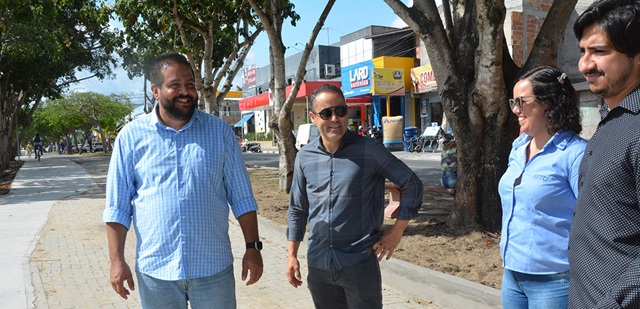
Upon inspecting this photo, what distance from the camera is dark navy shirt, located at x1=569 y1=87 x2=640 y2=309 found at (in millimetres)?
1565

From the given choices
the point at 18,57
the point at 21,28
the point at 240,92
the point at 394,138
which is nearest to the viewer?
the point at 21,28

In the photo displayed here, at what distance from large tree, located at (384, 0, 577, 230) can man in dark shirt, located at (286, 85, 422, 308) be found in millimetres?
3105

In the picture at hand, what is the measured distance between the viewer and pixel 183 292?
2.68 meters

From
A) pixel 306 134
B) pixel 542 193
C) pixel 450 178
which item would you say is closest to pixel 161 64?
pixel 542 193

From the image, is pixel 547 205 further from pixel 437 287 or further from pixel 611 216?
pixel 437 287

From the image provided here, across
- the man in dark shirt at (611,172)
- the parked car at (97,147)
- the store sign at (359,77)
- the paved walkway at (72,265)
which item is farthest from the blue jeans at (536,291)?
the parked car at (97,147)

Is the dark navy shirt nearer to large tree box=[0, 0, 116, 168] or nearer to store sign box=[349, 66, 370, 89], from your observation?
large tree box=[0, 0, 116, 168]

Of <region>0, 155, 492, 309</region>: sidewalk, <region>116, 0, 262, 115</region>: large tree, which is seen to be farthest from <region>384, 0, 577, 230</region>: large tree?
<region>116, 0, 262, 115</region>: large tree

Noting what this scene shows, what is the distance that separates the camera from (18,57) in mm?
18016

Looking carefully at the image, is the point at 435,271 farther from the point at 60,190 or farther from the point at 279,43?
the point at 60,190

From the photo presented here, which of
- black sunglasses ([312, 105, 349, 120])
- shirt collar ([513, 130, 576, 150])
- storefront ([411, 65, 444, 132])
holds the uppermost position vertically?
storefront ([411, 65, 444, 132])

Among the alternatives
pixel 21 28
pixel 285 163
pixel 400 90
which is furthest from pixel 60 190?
pixel 400 90

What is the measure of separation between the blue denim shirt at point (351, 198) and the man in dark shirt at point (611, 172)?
1.12 meters

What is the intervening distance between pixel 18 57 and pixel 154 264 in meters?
18.5
